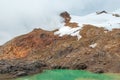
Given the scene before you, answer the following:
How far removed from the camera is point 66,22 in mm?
169875

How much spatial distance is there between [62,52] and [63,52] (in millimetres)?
376

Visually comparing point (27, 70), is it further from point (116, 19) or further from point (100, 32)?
point (116, 19)

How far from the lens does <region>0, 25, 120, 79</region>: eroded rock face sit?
347ft

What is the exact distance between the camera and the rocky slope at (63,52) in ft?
346

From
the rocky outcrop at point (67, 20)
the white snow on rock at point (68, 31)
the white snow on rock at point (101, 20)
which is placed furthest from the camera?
the rocky outcrop at point (67, 20)

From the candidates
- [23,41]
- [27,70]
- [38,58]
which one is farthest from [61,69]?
[23,41]

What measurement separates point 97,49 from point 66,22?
52.3 m

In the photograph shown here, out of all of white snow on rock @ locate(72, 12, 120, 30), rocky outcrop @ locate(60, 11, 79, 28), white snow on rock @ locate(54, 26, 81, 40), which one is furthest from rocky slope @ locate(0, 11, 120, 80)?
rocky outcrop @ locate(60, 11, 79, 28)

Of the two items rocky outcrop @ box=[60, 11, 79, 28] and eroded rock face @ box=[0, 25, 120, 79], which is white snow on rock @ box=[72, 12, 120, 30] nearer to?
rocky outcrop @ box=[60, 11, 79, 28]

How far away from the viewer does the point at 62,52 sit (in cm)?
12656

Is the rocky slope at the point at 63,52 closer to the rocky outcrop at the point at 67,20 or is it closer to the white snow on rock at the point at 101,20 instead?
the white snow on rock at the point at 101,20

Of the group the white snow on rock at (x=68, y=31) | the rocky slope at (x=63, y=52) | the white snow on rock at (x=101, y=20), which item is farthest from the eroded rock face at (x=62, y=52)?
the white snow on rock at (x=101, y=20)

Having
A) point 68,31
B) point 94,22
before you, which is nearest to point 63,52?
point 68,31

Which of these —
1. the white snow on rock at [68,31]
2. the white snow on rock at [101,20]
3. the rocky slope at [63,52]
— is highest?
the white snow on rock at [101,20]
